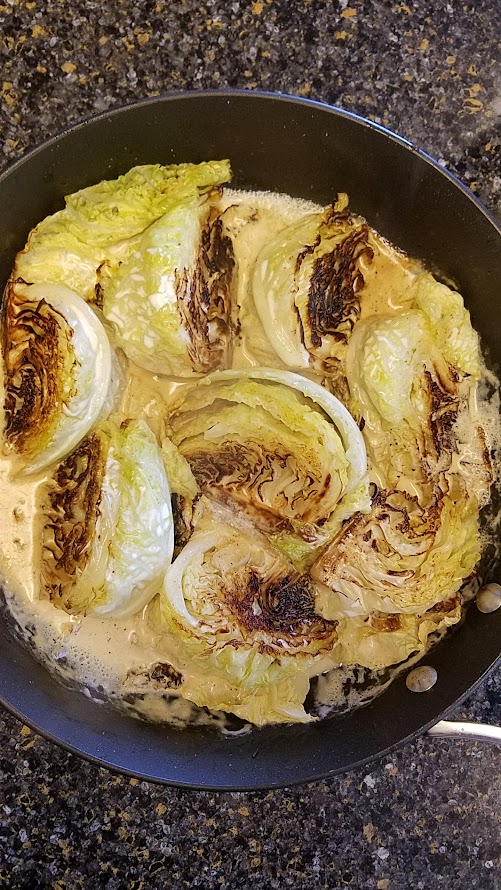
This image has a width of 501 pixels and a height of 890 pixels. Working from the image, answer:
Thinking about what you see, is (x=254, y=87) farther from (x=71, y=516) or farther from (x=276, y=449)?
(x=71, y=516)

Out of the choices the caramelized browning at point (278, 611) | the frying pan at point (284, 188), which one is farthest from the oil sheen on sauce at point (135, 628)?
the caramelized browning at point (278, 611)

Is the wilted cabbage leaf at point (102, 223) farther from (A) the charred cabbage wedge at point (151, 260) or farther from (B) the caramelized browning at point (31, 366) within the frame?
(B) the caramelized browning at point (31, 366)

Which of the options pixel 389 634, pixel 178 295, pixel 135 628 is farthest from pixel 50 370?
pixel 389 634

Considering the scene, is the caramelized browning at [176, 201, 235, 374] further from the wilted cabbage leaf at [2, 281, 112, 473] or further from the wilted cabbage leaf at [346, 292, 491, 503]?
the wilted cabbage leaf at [346, 292, 491, 503]

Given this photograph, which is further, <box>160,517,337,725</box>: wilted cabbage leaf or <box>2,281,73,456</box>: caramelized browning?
<box>160,517,337,725</box>: wilted cabbage leaf

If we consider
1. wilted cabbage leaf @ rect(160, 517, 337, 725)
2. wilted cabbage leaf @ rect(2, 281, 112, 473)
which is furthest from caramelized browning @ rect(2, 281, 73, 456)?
wilted cabbage leaf @ rect(160, 517, 337, 725)
